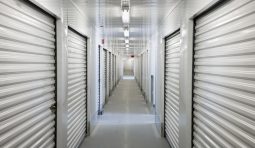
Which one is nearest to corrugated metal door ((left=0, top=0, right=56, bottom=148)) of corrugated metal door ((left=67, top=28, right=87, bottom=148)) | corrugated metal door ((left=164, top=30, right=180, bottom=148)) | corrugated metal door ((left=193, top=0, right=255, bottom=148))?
corrugated metal door ((left=67, top=28, right=87, bottom=148))

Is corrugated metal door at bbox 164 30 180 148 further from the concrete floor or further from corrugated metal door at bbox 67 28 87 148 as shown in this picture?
corrugated metal door at bbox 67 28 87 148

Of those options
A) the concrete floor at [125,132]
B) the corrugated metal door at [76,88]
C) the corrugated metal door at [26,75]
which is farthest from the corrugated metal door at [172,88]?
the corrugated metal door at [26,75]

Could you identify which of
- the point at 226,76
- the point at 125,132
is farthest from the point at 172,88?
the point at 226,76

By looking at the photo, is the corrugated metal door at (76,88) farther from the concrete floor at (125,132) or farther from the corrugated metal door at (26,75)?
the corrugated metal door at (26,75)

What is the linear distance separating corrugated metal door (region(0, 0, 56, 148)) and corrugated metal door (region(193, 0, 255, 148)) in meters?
1.90

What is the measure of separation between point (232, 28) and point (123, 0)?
2.28 metres

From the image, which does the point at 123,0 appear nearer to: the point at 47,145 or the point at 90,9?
the point at 90,9

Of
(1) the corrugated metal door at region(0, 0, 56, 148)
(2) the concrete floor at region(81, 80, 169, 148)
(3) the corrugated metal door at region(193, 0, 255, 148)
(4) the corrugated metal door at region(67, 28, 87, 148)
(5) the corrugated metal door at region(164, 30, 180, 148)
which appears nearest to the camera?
(3) the corrugated metal door at region(193, 0, 255, 148)

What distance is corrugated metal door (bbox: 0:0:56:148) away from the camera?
211 centimetres

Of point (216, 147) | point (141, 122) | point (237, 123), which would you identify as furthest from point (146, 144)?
point (237, 123)

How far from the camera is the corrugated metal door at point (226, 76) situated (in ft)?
6.20

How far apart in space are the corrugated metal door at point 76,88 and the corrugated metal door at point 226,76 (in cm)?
216

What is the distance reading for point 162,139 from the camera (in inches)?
219

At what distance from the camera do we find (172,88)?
16.4 ft
